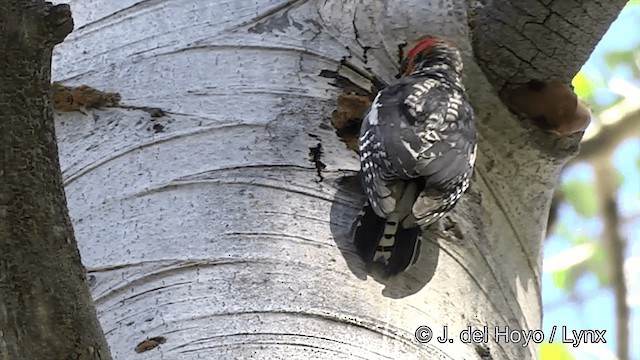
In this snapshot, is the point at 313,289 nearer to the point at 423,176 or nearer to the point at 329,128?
the point at 329,128

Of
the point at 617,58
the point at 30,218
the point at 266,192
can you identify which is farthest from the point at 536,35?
the point at 617,58

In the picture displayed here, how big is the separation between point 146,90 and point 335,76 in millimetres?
440

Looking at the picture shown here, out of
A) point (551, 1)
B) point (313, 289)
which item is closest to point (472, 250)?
point (313, 289)

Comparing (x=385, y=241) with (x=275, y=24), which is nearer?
(x=385, y=241)

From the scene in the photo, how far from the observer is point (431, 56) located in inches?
97.3

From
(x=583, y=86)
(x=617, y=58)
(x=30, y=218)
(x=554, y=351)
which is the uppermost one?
(x=617, y=58)

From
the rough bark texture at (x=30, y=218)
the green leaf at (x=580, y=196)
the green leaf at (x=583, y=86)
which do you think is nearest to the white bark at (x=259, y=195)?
the rough bark texture at (x=30, y=218)

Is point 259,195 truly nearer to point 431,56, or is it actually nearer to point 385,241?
point 385,241

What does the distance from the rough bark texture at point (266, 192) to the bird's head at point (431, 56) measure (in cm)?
4

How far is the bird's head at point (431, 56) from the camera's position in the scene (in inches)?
92.2

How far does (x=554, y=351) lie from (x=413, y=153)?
5.77 feet

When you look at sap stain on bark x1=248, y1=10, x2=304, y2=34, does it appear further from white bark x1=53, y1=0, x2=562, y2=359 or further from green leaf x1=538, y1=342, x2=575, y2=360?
green leaf x1=538, y1=342, x2=575, y2=360

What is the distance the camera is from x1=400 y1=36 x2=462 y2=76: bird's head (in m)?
2.34

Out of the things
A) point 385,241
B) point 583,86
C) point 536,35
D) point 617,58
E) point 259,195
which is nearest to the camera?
point 259,195
